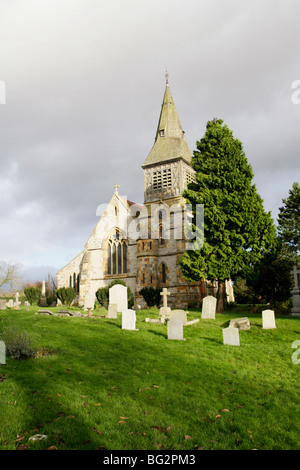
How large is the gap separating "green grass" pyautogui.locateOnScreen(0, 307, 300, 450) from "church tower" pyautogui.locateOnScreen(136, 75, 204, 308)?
57.4 feet

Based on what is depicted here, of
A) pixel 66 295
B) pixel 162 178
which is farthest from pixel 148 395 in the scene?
pixel 162 178

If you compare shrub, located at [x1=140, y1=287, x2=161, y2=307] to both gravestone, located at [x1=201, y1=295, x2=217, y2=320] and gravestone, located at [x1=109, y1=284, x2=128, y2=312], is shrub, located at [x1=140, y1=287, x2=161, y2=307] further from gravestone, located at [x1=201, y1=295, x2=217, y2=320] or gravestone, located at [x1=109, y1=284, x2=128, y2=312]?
gravestone, located at [x1=201, y1=295, x2=217, y2=320]

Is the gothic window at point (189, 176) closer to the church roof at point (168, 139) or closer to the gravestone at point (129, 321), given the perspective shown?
the church roof at point (168, 139)

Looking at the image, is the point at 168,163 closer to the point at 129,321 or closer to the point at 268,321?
the point at 268,321

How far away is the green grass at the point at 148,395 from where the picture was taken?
19.1 ft

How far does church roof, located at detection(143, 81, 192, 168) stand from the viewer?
3744 centimetres

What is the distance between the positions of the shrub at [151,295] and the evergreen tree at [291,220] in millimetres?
11467

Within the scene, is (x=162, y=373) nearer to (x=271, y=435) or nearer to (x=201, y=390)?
(x=201, y=390)

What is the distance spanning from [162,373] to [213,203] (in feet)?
50.8

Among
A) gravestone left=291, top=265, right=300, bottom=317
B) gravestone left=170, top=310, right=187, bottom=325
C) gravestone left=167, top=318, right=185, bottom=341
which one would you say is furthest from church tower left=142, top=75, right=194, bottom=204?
gravestone left=167, top=318, right=185, bottom=341

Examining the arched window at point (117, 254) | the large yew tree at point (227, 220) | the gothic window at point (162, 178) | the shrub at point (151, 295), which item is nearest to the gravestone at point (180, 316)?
the large yew tree at point (227, 220)

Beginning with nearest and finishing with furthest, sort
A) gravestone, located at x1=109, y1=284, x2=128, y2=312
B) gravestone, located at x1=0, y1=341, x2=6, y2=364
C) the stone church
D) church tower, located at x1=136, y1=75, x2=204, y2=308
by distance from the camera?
gravestone, located at x1=0, y1=341, x2=6, y2=364
gravestone, located at x1=109, y1=284, x2=128, y2=312
church tower, located at x1=136, y1=75, x2=204, y2=308
the stone church

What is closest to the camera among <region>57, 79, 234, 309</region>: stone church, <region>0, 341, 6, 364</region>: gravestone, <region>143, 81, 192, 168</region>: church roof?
<region>0, 341, 6, 364</region>: gravestone

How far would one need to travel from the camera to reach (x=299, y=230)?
3216 cm
